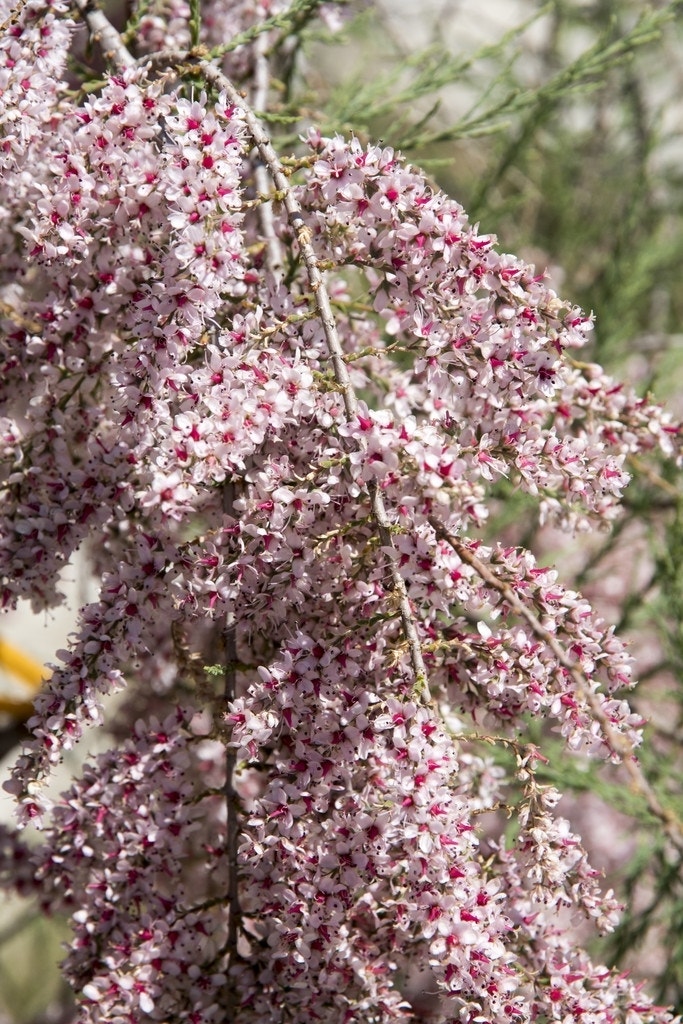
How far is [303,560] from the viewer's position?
1.25 meters

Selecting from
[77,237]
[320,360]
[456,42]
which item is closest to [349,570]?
[320,360]

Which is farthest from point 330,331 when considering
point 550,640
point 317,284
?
point 550,640

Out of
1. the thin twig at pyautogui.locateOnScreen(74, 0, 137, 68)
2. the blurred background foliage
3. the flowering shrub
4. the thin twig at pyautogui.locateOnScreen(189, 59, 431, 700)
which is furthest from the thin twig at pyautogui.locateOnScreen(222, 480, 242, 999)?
the thin twig at pyautogui.locateOnScreen(74, 0, 137, 68)

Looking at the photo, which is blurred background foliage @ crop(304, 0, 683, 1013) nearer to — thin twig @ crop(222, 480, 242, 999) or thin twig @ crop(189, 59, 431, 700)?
thin twig @ crop(189, 59, 431, 700)

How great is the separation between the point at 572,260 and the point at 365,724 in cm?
297

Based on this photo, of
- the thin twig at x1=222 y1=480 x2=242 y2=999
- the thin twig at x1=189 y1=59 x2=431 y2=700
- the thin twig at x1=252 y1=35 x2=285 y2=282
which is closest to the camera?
the thin twig at x1=189 y1=59 x2=431 y2=700

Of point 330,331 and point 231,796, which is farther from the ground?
point 330,331

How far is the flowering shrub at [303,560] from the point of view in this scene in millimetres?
1215

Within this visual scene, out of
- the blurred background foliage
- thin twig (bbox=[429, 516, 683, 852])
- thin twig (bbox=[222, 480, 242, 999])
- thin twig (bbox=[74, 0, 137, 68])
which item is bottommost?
thin twig (bbox=[222, 480, 242, 999])

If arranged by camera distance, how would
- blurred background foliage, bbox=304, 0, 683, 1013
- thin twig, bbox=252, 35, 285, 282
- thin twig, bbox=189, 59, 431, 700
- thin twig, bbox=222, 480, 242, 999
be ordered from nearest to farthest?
thin twig, bbox=189, 59, 431, 700 → thin twig, bbox=222, 480, 242, 999 → thin twig, bbox=252, 35, 285, 282 → blurred background foliage, bbox=304, 0, 683, 1013

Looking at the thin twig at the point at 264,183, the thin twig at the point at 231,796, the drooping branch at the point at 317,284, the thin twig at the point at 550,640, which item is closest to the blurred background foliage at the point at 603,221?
the thin twig at the point at 264,183

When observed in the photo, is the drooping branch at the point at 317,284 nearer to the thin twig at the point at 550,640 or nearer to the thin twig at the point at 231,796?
the thin twig at the point at 550,640

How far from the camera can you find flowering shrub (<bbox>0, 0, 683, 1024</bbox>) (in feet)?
3.99

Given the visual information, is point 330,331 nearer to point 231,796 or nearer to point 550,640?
point 550,640
